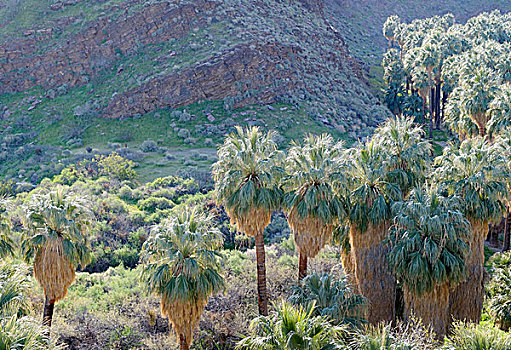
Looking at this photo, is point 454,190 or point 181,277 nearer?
point 181,277

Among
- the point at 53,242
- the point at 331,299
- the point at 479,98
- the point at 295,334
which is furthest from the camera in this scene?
the point at 479,98

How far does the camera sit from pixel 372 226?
67.8 feet

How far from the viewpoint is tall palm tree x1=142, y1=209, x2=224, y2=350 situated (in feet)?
54.5

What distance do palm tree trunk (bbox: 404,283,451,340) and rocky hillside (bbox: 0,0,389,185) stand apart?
33222mm

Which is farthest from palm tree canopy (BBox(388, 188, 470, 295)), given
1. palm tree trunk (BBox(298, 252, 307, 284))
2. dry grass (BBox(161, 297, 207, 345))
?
dry grass (BBox(161, 297, 207, 345))

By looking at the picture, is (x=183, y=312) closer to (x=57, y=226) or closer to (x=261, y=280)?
(x=261, y=280)

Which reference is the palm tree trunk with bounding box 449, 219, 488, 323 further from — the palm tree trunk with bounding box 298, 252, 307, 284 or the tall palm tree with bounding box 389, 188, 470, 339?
the palm tree trunk with bounding box 298, 252, 307, 284

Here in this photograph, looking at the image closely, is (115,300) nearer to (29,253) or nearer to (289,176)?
(29,253)

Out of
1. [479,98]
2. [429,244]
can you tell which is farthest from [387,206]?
[479,98]

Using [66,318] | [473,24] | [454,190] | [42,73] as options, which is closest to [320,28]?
[473,24]

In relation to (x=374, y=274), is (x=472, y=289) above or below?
below

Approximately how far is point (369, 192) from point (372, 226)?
4.84 ft

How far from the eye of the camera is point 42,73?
60531 mm

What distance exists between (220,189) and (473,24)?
6112 centimetres
